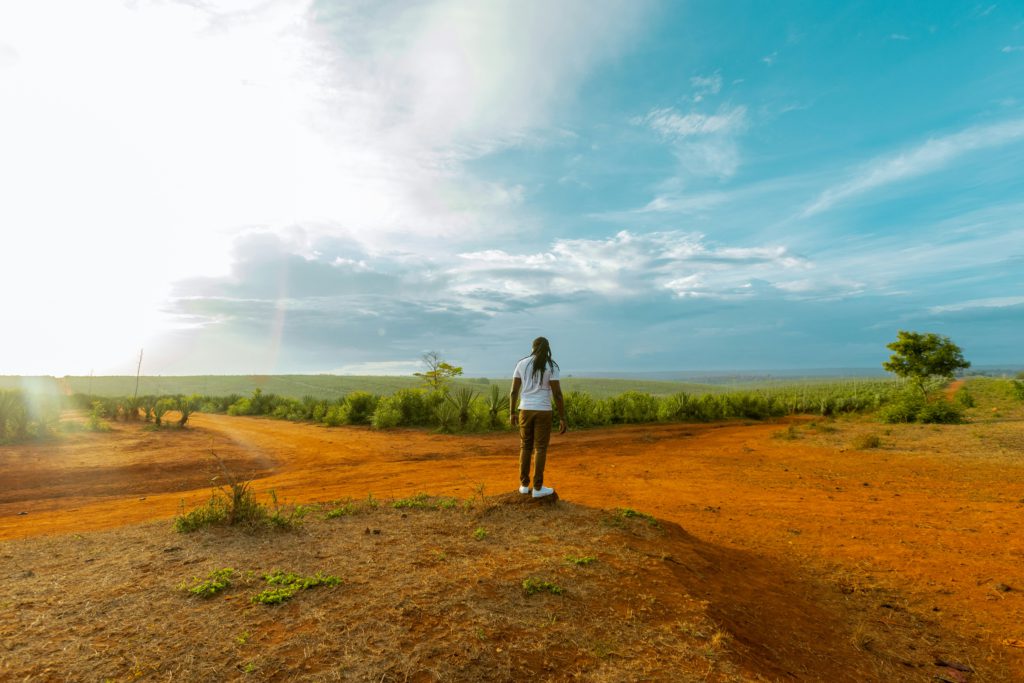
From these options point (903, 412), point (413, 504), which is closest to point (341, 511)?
point (413, 504)

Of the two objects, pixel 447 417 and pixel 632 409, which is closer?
pixel 447 417

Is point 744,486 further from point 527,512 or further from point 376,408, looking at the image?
point 376,408

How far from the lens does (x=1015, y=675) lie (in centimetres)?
404

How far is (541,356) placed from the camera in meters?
6.93

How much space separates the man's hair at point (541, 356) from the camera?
6844 mm

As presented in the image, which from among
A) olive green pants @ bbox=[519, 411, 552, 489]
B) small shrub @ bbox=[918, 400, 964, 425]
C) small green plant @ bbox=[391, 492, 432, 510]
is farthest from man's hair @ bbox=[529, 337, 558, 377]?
small shrub @ bbox=[918, 400, 964, 425]

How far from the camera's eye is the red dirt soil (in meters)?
5.02

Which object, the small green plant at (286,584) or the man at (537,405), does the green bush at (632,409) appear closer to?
the man at (537,405)

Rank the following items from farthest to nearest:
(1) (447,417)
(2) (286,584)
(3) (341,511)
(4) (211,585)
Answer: (1) (447,417) → (3) (341,511) → (2) (286,584) → (4) (211,585)

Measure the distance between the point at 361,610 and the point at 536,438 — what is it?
11.3 feet

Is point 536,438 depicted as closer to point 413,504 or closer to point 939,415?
point 413,504

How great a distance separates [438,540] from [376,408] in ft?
55.7

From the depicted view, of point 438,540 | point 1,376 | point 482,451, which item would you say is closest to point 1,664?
point 438,540

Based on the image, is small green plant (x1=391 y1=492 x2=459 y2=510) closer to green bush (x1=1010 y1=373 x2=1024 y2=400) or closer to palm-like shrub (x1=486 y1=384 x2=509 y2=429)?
palm-like shrub (x1=486 y1=384 x2=509 y2=429)
